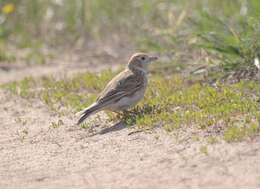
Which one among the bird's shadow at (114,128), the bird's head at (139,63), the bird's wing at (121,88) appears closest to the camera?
the bird's shadow at (114,128)

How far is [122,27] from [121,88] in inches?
247

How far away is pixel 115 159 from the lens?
8.12m

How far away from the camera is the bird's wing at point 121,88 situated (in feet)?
32.2

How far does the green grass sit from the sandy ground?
0.25 metres

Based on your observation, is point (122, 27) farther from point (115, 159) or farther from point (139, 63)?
point (115, 159)

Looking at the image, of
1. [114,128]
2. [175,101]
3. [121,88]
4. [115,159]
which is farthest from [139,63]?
[115,159]

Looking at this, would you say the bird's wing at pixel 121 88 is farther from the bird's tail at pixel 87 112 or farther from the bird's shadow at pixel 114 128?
the bird's shadow at pixel 114 128

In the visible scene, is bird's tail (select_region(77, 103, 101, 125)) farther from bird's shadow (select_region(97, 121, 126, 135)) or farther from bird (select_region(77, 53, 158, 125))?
bird's shadow (select_region(97, 121, 126, 135))

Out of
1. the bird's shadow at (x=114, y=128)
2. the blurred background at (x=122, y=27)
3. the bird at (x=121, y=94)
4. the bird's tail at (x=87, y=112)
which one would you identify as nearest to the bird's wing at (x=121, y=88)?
the bird at (x=121, y=94)

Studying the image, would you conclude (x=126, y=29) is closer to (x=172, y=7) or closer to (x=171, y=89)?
(x=172, y=7)

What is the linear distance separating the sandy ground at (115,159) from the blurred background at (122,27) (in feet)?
9.00

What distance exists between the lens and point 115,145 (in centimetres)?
871

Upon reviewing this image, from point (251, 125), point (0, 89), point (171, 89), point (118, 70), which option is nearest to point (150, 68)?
point (118, 70)

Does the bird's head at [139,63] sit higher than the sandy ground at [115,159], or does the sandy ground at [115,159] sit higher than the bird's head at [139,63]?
the bird's head at [139,63]
